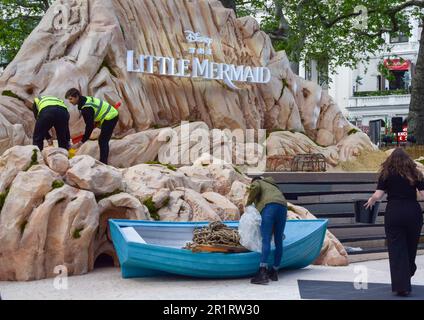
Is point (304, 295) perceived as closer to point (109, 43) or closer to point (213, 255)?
point (213, 255)

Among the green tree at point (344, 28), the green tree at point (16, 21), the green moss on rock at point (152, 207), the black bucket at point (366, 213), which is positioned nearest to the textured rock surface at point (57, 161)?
the green moss on rock at point (152, 207)

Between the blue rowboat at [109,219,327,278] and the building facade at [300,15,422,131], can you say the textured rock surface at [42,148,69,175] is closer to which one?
the blue rowboat at [109,219,327,278]

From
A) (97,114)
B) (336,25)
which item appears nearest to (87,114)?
(97,114)

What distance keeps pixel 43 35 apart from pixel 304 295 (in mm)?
11582

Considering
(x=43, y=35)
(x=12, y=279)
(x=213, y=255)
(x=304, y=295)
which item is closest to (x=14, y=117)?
(x=43, y=35)

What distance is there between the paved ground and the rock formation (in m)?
0.39

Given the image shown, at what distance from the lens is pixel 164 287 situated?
1121 cm

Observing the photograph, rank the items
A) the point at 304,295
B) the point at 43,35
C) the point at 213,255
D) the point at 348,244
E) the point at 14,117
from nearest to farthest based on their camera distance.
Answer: the point at 304,295, the point at 213,255, the point at 348,244, the point at 14,117, the point at 43,35

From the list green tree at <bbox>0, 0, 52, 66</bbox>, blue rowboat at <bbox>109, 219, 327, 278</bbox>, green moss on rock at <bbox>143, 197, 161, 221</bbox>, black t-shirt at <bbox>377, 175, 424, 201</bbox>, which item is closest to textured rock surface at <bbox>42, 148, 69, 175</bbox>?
blue rowboat at <bbox>109, 219, 327, 278</bbox>

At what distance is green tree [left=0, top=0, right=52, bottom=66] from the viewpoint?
3247 centimetres

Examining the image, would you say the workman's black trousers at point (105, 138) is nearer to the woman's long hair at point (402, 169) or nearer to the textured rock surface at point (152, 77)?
the textured rock surface at point (152, 77)

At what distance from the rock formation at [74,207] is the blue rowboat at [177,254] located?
30.1 inches

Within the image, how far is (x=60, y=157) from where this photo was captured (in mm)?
13156

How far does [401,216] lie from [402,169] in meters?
0.61
